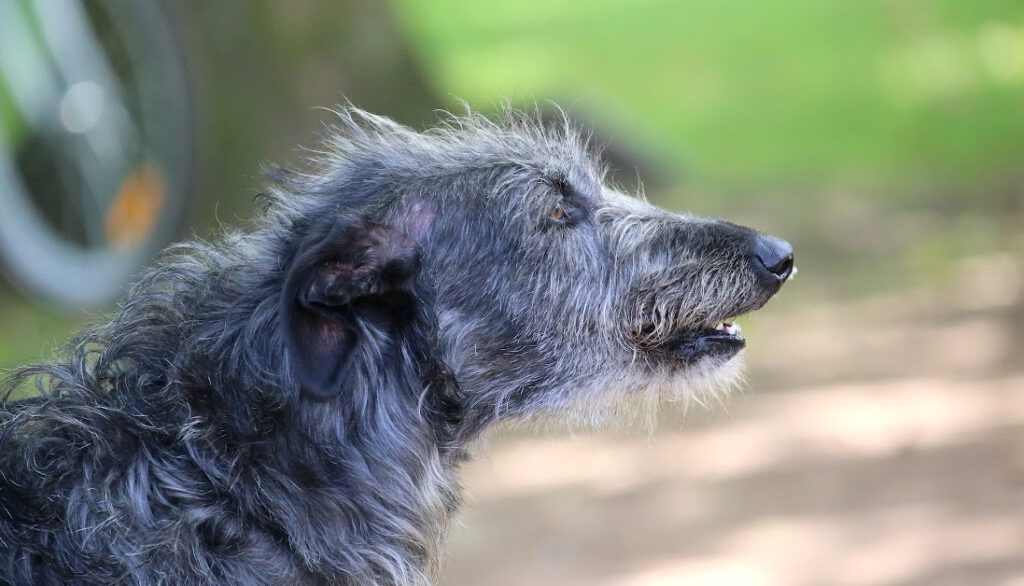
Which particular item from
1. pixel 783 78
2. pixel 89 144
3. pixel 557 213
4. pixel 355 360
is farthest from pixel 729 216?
pixel 355 360

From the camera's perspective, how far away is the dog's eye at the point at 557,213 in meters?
4.38

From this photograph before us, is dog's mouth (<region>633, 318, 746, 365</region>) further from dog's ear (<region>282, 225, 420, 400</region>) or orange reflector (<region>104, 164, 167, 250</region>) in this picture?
orange reflector (<region>104, 164, 167, 250</region>)

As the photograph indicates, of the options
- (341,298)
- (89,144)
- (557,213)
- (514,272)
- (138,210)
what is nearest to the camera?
(341,298)

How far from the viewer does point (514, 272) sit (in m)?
4.19

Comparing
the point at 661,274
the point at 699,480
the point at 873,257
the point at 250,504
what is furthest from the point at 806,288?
the point at 250,504

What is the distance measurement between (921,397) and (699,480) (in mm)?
1777

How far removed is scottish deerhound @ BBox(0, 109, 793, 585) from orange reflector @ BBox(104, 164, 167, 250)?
17.7 feet

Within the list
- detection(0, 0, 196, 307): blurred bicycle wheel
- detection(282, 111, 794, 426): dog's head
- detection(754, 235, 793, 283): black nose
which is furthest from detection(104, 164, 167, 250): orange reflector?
detection(754, 235, 793, 283): black nose

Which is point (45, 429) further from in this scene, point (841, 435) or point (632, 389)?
point (841, 435)

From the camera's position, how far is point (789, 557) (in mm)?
6590

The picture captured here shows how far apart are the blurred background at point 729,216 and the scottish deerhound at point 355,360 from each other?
1.36 meters

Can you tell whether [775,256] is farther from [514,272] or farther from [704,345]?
[514,272]

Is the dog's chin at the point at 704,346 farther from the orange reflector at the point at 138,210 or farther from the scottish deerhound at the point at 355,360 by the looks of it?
the orange reflector at the point at 138,210

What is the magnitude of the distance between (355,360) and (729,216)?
8.21m
